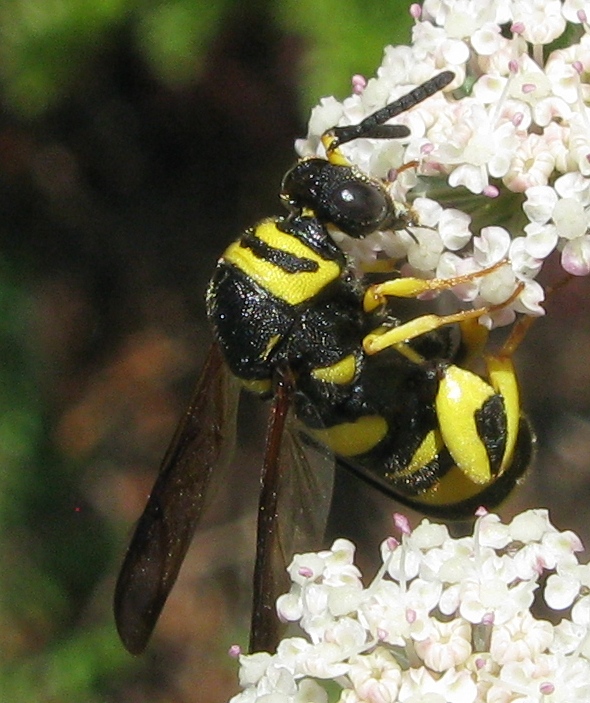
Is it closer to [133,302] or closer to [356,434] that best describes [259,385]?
[356,434]

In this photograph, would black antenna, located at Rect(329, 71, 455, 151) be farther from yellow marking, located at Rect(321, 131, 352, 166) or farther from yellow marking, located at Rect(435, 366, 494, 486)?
yellow marking, located at Rect(435, 366, 494, 486)

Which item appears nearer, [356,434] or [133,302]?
[356,434]

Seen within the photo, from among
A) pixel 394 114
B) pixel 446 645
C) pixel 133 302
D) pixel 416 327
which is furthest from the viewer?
pixel 133 302

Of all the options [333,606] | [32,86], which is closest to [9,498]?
[32,86]

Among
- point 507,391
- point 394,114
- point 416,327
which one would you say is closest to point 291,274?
point 416,327

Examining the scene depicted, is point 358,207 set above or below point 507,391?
above

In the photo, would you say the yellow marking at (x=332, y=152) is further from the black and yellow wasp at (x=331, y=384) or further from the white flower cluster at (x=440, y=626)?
the white flower cluster at (x=440, y=626)

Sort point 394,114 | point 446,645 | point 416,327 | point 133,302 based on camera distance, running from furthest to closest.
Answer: point 133,302 → point 394,114 → point 416,327 → point 446,645

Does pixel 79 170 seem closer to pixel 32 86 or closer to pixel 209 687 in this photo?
pixel 32 86
